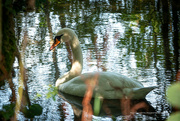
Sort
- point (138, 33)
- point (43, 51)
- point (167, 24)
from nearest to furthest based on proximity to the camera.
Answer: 1. point (43, 51)
2. point (138, 33)
3. point (167, 24)

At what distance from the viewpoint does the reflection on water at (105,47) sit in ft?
14.7

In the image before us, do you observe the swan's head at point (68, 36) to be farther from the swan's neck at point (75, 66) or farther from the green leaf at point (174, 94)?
the green leaf at point (174, 94)

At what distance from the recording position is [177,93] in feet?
2.11

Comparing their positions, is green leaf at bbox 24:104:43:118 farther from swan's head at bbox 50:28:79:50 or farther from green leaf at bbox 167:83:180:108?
green leaf at bbox 167:83:180:108

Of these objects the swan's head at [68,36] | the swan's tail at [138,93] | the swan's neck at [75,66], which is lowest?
the swan's tail at [138,93]

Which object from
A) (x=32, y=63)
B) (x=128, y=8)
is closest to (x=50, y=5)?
(x=128, y=8)

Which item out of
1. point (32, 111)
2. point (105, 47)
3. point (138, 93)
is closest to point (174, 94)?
point (32, 111)

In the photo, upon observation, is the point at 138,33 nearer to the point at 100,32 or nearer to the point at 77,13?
the point at 100,32

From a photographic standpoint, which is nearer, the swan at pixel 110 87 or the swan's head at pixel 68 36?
the swan at pixel 110 87

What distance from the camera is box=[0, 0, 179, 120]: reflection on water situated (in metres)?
4.47

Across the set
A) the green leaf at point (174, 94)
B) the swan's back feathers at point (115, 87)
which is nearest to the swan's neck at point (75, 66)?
the swan's back feathers at point (115, 87)

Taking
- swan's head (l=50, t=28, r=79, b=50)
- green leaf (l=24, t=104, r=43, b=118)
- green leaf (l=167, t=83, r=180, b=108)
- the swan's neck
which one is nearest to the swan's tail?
the swan's neck

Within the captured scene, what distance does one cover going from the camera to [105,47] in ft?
20.2

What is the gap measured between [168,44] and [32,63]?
2.74 m
